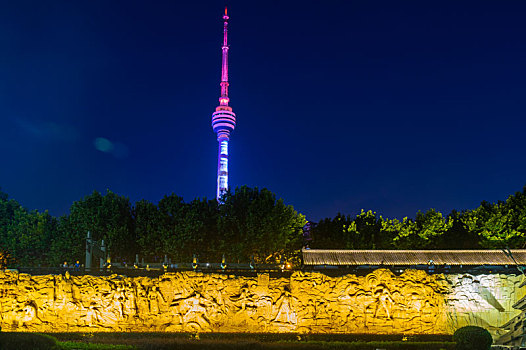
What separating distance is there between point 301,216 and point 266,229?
1486cm

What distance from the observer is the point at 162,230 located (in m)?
29.5

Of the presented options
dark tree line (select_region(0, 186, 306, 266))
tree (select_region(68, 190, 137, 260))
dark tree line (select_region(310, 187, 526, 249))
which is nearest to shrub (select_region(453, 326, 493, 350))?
dark tree line (select_region(0, 186, 306, 266))

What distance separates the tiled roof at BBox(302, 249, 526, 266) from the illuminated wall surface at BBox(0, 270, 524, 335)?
38.8ft

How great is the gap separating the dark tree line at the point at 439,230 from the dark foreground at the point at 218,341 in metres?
28.4

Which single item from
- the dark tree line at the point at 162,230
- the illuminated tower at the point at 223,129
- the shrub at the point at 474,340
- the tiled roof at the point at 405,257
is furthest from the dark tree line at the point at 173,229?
the illuminated tower at the point at 223,129

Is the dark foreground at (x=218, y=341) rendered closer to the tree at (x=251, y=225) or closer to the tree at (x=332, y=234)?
the tree at (x=251, y=225)

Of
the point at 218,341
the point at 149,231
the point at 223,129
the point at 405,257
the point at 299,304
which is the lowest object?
the point at 218,341

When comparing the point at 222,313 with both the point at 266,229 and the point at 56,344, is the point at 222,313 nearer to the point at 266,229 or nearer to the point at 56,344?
the point at 56,344

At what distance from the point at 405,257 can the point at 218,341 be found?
17.1 meters

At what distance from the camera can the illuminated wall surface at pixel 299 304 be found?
453 inches

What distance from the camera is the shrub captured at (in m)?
9.69

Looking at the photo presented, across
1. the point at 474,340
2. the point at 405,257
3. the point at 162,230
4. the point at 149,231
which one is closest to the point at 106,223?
the point at 149,231

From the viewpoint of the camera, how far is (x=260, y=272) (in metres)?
12.4

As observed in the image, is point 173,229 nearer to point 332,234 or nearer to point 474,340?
point 332,234
